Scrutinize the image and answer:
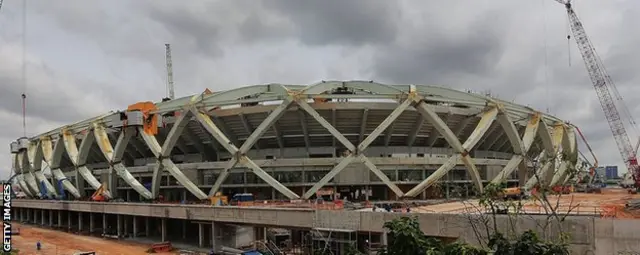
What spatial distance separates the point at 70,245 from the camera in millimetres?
52938

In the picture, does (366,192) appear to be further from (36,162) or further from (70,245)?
(36,162)

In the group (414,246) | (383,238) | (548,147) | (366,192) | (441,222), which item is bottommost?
(383,238)

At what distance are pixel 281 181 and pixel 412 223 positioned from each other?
3707 centimetres

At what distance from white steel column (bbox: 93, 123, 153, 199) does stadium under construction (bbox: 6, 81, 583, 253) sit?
123 millimetres

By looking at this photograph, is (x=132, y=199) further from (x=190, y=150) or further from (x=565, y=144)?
(x=565, y=144)

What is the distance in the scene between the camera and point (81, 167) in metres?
68.6

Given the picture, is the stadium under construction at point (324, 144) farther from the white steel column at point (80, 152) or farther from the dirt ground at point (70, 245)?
the dirt ground at point (70, 245)

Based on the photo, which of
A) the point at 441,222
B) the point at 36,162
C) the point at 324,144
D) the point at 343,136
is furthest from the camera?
the point at 36,162

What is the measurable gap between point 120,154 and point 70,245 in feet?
40.5

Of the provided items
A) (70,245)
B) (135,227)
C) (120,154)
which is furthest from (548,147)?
(70,245)

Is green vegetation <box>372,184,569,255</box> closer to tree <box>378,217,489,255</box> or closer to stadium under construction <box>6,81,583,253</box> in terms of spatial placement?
tree <box>378,217,489,255</box>

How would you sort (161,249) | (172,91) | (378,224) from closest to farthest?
(378,224), (161,249), (172,91)

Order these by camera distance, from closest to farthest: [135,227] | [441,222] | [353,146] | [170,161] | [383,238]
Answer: [441,222], [383,238], [353,146], [170,161], [135,227]

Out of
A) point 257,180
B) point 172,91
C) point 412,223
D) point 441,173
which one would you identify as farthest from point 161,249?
point 172,91
